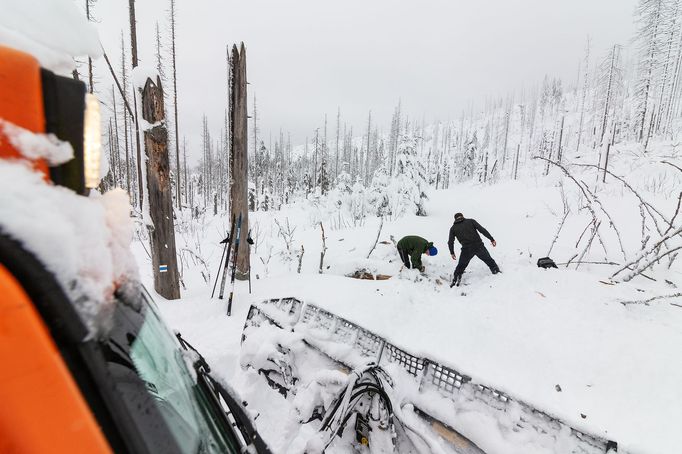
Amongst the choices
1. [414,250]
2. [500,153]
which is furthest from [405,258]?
[500,153]

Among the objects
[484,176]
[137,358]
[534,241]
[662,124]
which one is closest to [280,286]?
[137,358]

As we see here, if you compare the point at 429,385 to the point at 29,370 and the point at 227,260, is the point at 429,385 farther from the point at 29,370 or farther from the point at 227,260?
the point at 227,260

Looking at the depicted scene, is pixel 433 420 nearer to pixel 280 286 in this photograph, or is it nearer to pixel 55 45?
pixel 55 45

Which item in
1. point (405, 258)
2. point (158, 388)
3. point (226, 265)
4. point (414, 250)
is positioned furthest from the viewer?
point (405, 258)

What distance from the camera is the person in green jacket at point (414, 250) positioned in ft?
26.7

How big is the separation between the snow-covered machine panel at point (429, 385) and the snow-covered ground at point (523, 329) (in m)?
0.08

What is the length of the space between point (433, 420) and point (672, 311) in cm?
479

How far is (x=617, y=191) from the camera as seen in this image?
47.4 ft

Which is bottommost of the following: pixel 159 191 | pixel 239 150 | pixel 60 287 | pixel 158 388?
pixel 158 388

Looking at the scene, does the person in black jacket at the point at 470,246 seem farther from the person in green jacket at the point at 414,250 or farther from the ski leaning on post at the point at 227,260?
the ski leaning on post at the point at 227,260

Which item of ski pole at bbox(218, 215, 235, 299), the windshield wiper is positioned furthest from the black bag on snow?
the windshield wiper

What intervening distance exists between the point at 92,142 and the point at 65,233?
0.80ft

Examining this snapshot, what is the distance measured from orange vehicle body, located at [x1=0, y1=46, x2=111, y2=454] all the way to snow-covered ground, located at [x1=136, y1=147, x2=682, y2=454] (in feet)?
3.34

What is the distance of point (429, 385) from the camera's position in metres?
2.80
